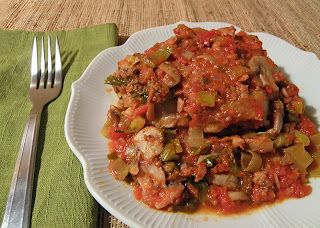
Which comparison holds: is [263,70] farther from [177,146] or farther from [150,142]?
[150,142]

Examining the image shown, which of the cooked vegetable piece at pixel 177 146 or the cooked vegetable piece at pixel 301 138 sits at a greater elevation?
the cooked vegetable piece at pixel 301 138

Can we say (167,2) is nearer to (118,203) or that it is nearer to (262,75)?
(262,75)

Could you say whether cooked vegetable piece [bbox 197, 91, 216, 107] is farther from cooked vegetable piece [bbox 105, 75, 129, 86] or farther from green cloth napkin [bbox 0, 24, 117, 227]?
green cloth napkin [bbox 0, 24, 117, 227]

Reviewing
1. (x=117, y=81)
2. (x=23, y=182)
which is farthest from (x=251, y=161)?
(x=23, y=182)

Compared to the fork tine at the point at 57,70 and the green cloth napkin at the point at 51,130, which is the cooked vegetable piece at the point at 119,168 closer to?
the green cloth napkin at the point at 51,130

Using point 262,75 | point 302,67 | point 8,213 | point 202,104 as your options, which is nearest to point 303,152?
point 262,75

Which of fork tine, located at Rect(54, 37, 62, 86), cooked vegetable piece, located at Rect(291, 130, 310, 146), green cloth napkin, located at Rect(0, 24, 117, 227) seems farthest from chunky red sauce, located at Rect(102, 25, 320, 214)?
fork tine, located at Rect(54, 37, 62, 86)

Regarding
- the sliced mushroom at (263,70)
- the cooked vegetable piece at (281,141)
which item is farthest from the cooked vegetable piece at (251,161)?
the sliced mushroom at (263,70)
